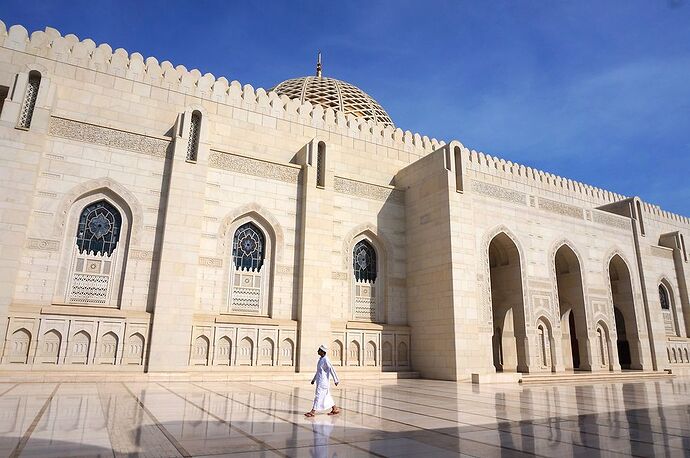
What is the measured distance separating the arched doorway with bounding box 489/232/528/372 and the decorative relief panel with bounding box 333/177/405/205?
321 cm

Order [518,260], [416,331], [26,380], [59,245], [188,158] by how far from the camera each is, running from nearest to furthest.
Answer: [26,380] < [59,245] < [188,158] < [416,331] < [518,260]

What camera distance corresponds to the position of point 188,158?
35.8ft

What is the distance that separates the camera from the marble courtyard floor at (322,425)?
3594 mm

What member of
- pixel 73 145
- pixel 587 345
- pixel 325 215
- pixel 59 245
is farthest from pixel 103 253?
pixel 587 345

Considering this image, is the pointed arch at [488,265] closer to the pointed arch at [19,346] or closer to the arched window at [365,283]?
the arched window at [365,283]

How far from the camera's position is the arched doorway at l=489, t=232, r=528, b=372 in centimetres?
1359

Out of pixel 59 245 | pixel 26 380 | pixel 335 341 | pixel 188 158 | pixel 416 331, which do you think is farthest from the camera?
pixel 416 331

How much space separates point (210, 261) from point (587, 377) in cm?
1057

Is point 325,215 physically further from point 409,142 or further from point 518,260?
point 518,260

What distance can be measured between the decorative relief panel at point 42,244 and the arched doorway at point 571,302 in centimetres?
1416

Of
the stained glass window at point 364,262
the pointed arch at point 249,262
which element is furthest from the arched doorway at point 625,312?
the pointed arch at point 249,262

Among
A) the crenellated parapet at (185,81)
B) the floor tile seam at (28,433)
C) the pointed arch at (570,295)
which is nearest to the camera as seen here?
the floor tile seam at (28,433)

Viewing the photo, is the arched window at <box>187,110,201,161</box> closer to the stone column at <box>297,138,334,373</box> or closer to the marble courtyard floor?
the stone column at <box>297,138,334,373</box>

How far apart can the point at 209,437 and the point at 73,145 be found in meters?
8.47
